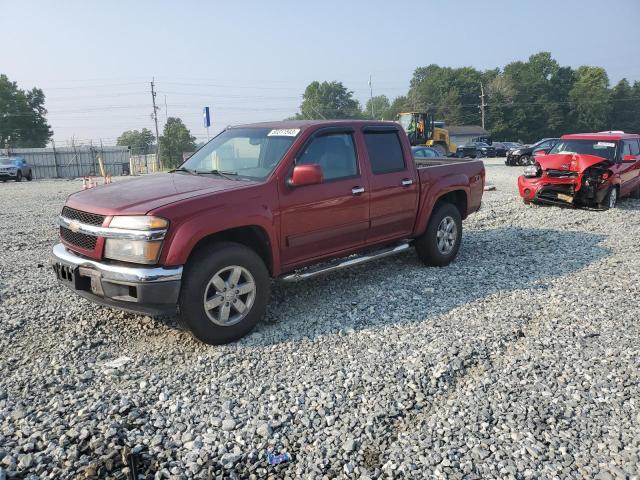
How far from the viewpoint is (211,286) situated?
4285mm

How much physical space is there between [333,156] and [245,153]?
0.94 m

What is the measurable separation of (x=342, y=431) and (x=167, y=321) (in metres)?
2.40

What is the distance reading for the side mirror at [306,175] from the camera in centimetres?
466

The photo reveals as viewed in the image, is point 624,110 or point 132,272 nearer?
point 132,272

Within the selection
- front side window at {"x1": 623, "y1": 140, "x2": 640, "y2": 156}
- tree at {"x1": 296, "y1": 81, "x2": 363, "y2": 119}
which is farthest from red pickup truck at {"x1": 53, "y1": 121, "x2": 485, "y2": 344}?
tree at {"x1": 296, "y1": 81, "x2": 363, "y2": 119}

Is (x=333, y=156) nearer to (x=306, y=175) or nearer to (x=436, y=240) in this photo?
(x=306, y=175)

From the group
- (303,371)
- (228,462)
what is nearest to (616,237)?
(303,371)

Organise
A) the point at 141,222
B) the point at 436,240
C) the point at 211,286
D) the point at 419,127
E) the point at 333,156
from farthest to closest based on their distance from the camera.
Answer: the point at 419,127 → the point at 436,240 → the point at 333,156 → the point at 211,286 → the point at 141,222

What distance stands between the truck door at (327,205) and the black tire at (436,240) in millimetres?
1271

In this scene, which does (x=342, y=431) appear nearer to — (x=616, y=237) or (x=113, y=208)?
(x=113, y=208)

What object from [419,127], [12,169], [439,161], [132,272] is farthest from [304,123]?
[12,169]

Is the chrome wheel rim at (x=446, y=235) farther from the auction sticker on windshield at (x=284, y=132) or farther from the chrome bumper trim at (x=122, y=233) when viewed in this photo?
the chrome bumper trim at (x=122, y=233)

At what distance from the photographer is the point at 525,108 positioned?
297 ft

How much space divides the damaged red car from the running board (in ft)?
23.0
